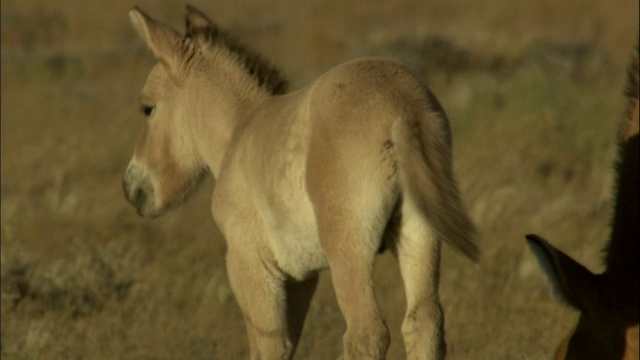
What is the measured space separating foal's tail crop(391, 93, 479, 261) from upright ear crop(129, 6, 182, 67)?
2.36m

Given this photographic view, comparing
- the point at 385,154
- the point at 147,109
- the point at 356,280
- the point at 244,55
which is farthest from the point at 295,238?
the point at 147,109

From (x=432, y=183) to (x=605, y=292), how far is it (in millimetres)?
915

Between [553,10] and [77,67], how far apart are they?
10232 millimetres

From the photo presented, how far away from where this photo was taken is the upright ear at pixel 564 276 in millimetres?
4570

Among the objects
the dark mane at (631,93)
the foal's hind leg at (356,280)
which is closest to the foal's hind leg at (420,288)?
the foal's hind leg at (356,280)

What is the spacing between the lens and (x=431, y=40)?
1986 centimetres

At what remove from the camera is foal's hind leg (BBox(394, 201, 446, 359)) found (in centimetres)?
547

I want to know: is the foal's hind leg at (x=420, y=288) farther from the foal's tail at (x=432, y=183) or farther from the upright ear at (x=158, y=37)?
the upright ear at (x=158, y=37)

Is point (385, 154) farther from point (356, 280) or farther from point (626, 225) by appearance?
point (626, 225)

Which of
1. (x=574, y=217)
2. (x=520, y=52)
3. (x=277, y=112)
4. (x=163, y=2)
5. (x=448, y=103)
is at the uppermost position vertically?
(x=277, y=112)

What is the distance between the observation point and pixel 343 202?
5.43m

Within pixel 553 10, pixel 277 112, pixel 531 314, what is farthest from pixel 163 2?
pixel 277 112

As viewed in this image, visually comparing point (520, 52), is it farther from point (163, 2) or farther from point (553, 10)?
point (163, 2)

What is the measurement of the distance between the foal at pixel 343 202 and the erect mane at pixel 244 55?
0.51 ft
